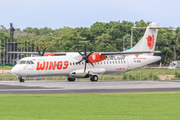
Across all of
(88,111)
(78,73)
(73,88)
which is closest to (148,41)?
(78,73)

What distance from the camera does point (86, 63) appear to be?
4328 cm

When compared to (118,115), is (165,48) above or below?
above

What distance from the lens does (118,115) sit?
48.3 ft

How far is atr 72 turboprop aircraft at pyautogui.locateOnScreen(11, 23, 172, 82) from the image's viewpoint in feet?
128

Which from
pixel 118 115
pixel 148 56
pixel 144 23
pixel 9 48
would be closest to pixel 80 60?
pixel 148 56

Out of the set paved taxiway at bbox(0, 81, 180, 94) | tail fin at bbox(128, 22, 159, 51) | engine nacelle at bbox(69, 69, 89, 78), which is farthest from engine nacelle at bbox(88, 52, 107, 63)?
paved taxiway at bbox(0, 81, 180, 94)

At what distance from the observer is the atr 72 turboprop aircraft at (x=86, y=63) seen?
38906 mm

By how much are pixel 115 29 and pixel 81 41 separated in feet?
55.3

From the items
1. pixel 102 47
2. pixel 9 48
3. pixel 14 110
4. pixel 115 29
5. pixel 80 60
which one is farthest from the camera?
pixel 115 29

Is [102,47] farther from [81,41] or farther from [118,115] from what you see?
[118,115]

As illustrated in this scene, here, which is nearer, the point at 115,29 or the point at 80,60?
the point at 80,60

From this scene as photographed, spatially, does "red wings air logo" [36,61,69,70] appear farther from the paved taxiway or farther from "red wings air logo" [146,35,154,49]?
"red wings air logo" [146,35,154,49]

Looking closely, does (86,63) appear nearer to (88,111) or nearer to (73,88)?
(73,88)

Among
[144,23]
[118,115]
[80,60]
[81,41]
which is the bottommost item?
[118,115]
